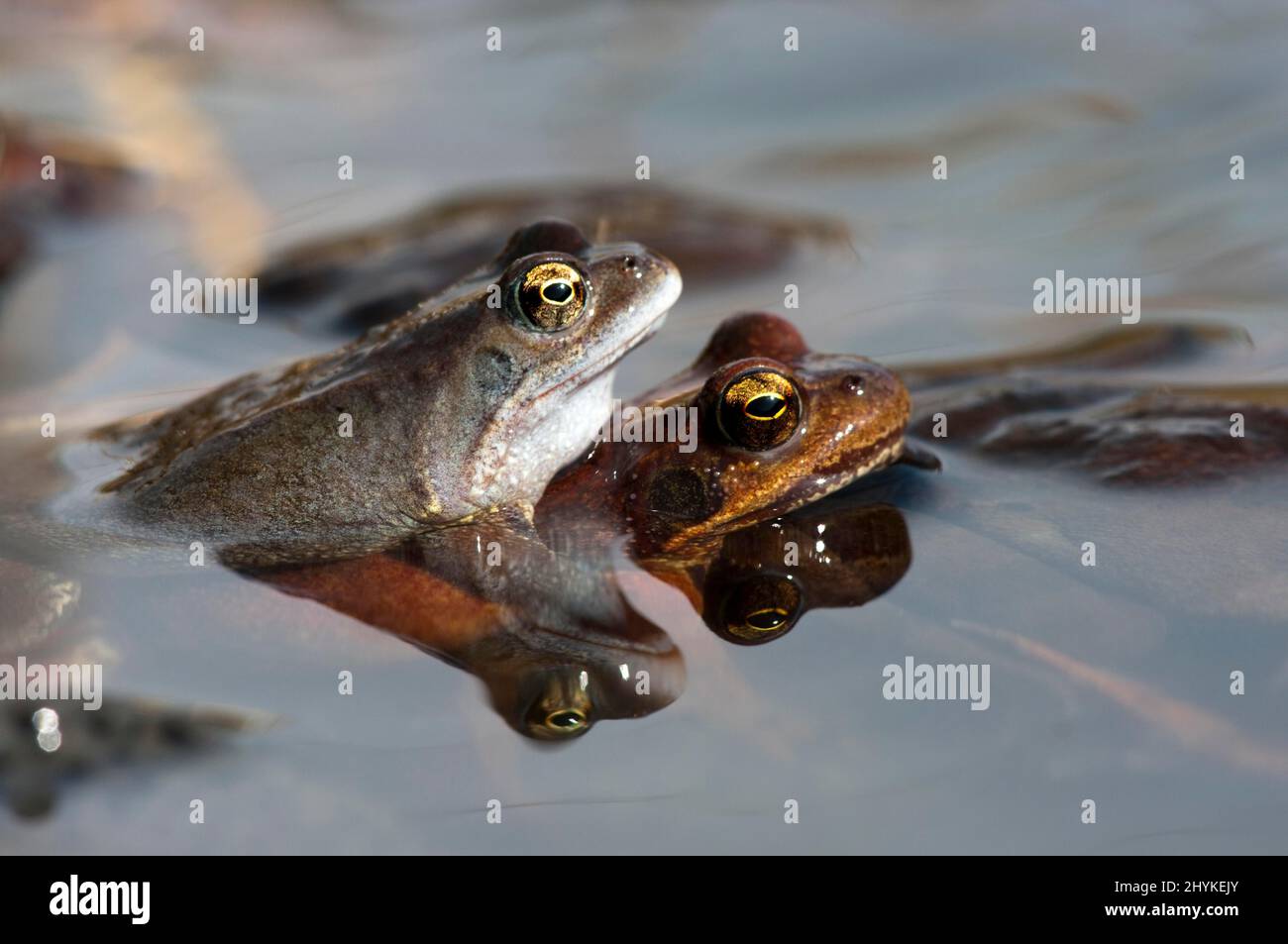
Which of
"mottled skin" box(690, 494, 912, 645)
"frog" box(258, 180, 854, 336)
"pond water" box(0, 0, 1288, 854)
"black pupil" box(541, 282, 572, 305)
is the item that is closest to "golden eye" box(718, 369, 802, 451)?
"mottled skin" box(690, 494, 912, 645)

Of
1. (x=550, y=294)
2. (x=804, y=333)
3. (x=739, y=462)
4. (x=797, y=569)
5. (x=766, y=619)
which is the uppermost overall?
(x=804, y=333)

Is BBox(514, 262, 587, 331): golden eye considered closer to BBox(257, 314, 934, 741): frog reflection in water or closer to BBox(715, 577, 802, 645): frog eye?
BBox(257, 314, 934, 741): frog reflection in water

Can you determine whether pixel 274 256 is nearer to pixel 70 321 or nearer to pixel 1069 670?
pixel 70 321

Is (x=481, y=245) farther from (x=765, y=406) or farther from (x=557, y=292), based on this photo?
(x=765, y=406)

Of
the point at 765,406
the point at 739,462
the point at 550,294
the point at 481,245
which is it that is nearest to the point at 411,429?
the point at 550,294

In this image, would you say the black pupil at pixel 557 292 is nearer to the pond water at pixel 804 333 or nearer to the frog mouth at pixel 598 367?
the frog mouth at pixel 598 367

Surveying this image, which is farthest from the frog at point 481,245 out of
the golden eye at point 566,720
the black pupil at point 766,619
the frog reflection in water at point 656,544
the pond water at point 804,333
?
the golden eye at point 566,720
